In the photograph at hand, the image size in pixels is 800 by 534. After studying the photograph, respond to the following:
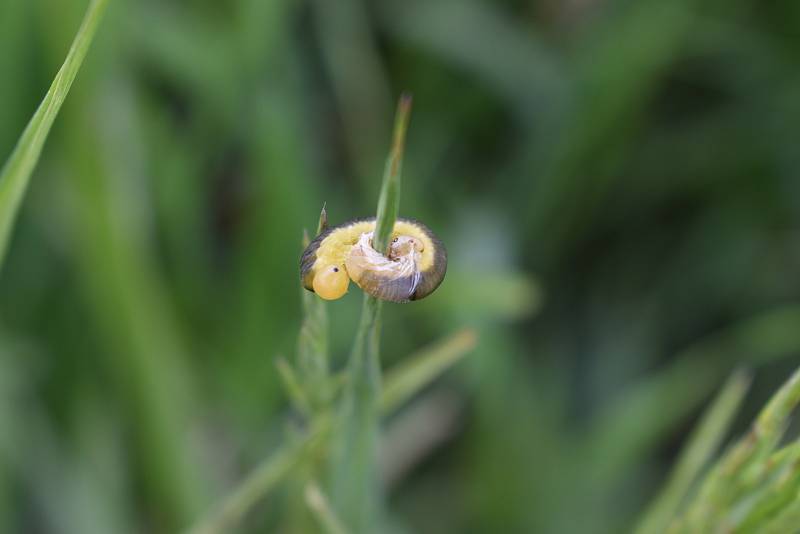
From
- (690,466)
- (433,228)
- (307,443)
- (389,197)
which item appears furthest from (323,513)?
(433,228)

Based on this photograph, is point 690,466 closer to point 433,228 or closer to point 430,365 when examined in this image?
point 430,365

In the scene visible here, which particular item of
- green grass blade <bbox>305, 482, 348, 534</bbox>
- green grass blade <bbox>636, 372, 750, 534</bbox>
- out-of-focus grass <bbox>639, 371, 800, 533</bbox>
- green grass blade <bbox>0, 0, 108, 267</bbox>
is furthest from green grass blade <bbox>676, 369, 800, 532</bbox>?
green grass blade <bbox>0, 0, 108, 267</bbox>

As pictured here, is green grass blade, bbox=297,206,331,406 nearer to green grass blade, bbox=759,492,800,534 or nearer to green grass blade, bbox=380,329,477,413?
green grass blade, bbox=380,329,477,413

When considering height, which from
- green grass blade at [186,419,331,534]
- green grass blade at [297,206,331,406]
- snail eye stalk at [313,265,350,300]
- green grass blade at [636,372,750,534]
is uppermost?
green grass blade at [186,419,331,534]

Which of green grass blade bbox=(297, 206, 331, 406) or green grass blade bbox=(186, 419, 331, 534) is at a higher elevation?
green grass blade bbox=(186, 419, 331, 534)

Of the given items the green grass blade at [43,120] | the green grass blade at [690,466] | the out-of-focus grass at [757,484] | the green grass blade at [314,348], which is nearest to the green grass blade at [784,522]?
the out-of-focus grass at [757,484]

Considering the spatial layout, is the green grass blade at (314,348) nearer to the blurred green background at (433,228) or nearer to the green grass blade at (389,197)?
the green grass blade at (389,197)

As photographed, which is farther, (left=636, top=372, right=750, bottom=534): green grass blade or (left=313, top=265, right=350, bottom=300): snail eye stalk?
(left=636, top=372, right=750, bottom=534): green grass blade
